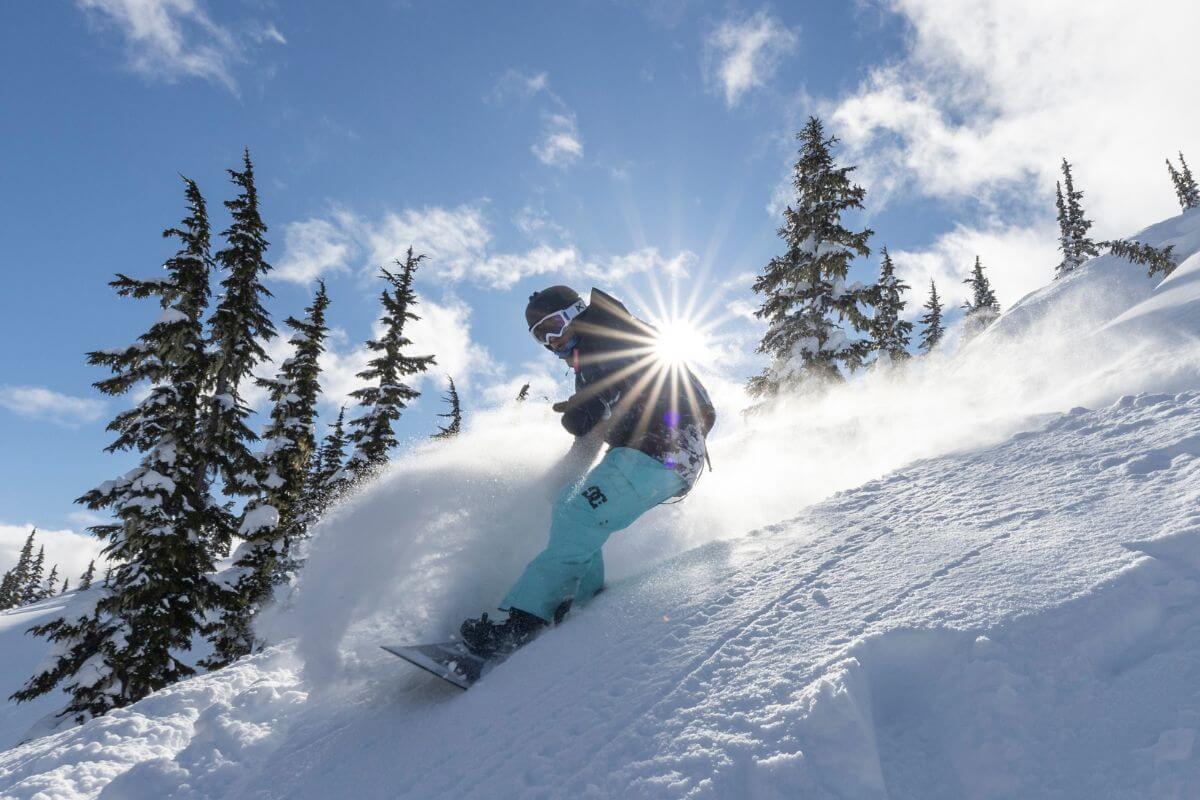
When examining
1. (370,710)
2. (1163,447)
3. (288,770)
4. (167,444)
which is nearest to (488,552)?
(370,710)

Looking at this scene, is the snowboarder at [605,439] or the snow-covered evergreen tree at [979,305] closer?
the snowboarder at [605,439]

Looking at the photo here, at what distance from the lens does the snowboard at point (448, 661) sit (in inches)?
133

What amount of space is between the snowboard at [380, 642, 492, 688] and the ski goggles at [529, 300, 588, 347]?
2.46 meters

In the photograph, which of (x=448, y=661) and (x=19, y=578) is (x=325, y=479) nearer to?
(x=448, y=661)

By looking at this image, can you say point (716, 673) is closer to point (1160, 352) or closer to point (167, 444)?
point (1160, 352)

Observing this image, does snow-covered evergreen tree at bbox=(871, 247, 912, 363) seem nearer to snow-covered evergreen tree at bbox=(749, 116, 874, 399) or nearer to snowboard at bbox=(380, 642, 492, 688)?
snow-covered evergreen tree at bbox=(749, 116, 874, 399)

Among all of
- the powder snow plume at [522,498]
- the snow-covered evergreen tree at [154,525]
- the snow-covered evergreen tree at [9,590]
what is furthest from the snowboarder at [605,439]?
the snow-covered evergreen tree at [9,590]

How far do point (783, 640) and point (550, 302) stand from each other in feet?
10.8

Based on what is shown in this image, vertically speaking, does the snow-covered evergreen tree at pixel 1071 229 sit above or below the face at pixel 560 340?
above

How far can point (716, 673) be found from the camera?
244cm

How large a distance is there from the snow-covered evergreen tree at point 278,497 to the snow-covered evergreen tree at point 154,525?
1877 millimetres

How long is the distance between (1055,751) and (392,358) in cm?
2100

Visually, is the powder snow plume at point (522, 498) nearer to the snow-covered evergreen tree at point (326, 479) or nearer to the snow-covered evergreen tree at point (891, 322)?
the snow-covered evergreen tree at point (326, 479)

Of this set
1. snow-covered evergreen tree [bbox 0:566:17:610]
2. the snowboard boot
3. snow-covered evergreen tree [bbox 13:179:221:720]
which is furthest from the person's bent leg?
snow-covered evergreen tree [bbox 0:566:17:610]
